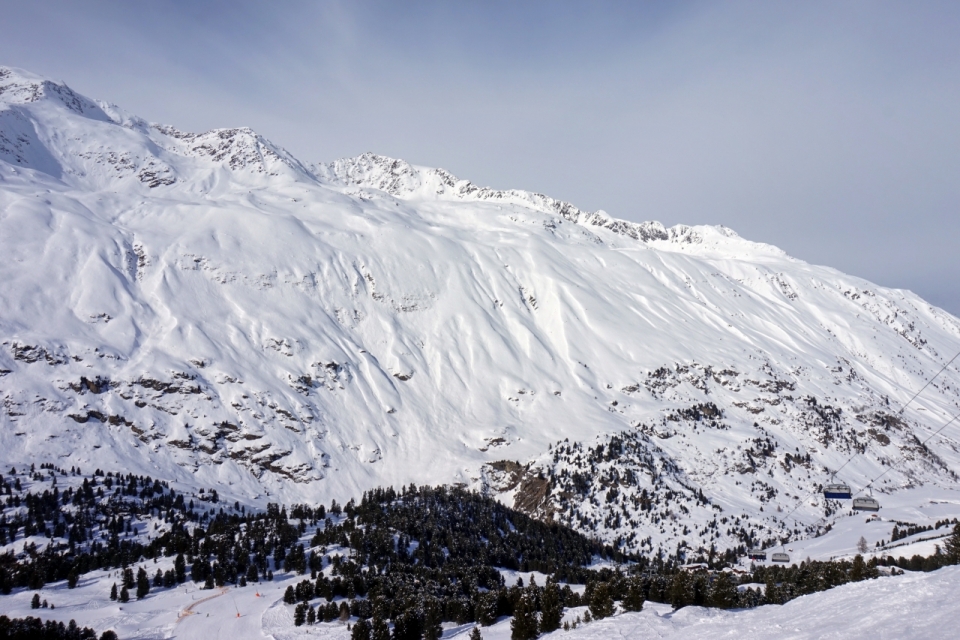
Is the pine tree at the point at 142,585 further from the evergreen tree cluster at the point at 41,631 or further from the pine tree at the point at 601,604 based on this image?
the pine tree at the point at 601,604

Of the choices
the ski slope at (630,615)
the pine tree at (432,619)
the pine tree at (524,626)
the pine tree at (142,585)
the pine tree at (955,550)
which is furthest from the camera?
the pine tree at (142,585)

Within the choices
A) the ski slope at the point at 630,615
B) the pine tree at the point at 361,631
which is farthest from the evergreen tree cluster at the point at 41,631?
the pine tree at the point at 361,631

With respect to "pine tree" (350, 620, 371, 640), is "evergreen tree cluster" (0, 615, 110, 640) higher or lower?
higher

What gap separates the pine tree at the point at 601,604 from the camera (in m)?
74.4

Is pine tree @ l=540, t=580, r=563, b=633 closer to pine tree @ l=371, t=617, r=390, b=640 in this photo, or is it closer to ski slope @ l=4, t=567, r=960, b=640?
ski slope @ l=4, t=567, r=960, b=640

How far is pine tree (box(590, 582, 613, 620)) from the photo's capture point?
244 feet

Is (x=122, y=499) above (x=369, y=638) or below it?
above

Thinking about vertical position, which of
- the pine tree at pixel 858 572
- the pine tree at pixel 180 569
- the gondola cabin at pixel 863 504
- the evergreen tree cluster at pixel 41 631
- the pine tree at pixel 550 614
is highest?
the pine tree at pixel 180 569

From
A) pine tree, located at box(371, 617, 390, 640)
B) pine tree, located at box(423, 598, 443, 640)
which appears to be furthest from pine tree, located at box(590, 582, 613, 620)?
pine tree, located at box(371, 617, 390, 640)

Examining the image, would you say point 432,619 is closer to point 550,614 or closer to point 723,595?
point 550,614

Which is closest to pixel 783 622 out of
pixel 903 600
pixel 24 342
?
pixel 903 600

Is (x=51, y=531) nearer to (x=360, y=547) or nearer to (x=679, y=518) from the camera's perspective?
(x=360, y=547)

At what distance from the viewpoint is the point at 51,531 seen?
138 metres

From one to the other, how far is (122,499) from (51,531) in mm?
18930
